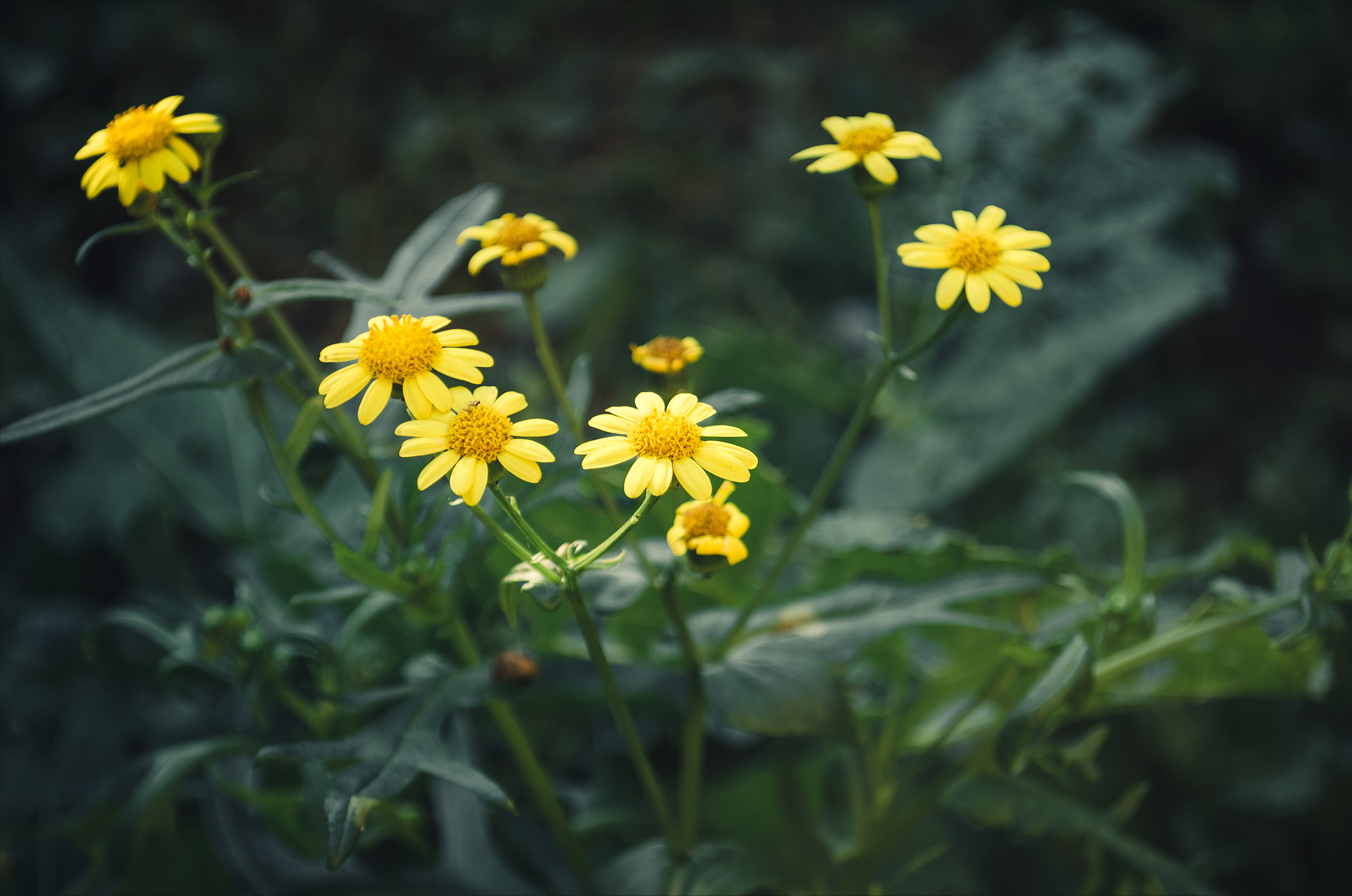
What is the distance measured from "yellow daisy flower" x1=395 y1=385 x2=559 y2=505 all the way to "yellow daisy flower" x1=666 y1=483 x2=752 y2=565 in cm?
10

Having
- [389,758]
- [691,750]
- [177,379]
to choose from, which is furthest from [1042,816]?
[177,379]

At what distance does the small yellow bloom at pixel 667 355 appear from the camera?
2.14ft

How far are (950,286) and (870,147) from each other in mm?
128

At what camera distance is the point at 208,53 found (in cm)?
183

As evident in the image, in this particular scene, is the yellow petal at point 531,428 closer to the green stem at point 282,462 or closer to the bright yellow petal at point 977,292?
the green stem at point 282,462

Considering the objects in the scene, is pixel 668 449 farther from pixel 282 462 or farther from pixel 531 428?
pixel 282 462

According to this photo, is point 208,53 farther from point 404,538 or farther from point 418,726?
point 418,726

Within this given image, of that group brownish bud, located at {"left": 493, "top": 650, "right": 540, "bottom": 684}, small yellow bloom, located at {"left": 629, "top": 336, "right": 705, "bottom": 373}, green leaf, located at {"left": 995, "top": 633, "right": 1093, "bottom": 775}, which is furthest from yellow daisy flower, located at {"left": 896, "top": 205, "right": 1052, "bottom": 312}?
brownish bud, located at {"left": 493, "top": 650, "right": 540, "bottom": 684}

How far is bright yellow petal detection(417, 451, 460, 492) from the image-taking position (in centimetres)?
51

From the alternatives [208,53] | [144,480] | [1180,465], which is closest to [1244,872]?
[1180,465]

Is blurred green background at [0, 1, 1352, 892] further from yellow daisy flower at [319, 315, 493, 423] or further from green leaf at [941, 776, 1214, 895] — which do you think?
yellow daisy flower at [319, 315, 493, 423]

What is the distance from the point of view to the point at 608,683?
607mm

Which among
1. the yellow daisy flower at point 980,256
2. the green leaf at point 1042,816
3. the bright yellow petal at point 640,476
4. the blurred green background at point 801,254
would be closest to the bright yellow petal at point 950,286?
the yellow daisy flower at point 980,256

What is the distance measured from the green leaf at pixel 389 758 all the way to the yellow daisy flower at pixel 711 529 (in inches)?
7.5
